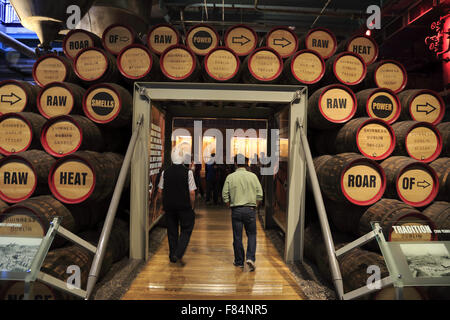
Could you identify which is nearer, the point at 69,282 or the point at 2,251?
the point at 2,251

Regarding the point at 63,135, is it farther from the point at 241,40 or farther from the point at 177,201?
the point at 241,40

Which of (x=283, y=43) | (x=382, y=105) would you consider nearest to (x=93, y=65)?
(x=283, y=43)

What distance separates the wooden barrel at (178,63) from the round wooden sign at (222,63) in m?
0.22

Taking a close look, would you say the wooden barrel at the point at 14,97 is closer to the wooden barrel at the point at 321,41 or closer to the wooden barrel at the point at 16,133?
the wooden barrel at the point at 16,133

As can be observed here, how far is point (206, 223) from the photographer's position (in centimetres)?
578

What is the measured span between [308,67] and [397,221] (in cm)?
240

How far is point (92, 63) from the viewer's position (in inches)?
149

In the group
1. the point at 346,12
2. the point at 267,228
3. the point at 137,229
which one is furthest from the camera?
the point at 346,12

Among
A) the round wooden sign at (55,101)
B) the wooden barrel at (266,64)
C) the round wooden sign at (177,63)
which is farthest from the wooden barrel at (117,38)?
the wooden barrel at (266,64)

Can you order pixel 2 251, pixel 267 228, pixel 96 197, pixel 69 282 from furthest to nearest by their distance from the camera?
1. pixel 267 228
2. pixel 96 197
3. pixel 69 282
4. pixel 2 251

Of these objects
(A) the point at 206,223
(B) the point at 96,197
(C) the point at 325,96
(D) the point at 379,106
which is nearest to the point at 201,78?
(C) the point at 325,96

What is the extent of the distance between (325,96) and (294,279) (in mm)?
2399

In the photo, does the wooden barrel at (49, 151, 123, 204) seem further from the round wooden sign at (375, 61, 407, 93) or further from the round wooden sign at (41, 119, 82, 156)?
the round wooden sign at (375, 61, 407, 93)
